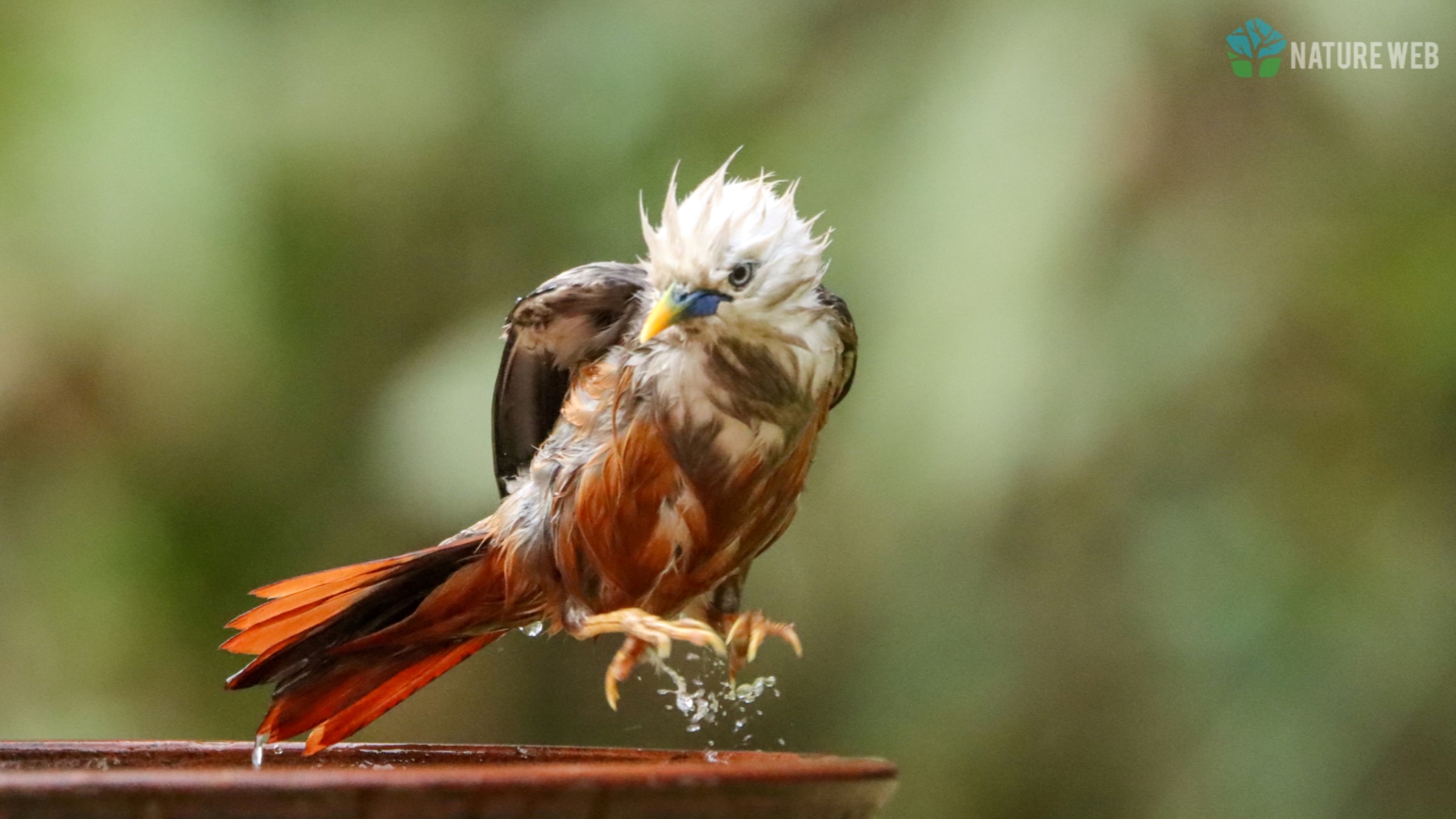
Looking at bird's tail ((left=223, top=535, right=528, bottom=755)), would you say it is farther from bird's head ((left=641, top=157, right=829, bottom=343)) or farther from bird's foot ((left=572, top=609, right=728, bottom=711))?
bird's head ((left=641, top=157, right=829, bottom=343))

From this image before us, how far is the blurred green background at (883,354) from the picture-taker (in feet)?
9.91

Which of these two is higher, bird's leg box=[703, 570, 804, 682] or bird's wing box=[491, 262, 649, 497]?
bird's wing box=[491, 262, 649, 497]

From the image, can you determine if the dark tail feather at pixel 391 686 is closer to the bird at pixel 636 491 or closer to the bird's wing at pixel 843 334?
the bird at pixel 636 491

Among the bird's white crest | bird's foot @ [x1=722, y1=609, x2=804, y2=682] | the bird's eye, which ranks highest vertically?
the bird's white crest

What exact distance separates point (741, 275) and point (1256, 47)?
1.81 meters

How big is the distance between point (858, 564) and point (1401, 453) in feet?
4.07

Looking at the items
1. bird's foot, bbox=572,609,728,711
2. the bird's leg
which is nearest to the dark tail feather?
bird's foot, bbox=572,609,728,711

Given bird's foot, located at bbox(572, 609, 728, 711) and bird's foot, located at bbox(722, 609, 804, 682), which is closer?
bird's foot, located at bbox(572, 609, 728, 711)

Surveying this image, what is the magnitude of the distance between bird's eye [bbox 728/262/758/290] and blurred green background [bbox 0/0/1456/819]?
51.7 inches

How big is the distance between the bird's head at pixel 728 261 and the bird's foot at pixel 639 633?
14.5 inches

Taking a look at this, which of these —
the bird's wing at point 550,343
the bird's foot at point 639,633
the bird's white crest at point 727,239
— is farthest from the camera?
the bird's wing at point 550,343

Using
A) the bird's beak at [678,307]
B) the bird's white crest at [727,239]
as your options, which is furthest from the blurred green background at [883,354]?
the bird's beak at [678,307]

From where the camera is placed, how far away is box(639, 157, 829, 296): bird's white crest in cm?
181

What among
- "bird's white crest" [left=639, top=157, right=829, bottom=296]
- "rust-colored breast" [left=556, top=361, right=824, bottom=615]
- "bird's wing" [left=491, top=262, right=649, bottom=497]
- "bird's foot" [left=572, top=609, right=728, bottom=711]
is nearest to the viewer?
"bird's foot" [left=572, top=609, right=728, bottom=711]
